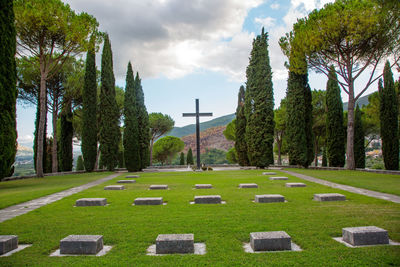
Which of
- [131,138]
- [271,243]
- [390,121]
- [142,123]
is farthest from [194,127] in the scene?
[271,243]

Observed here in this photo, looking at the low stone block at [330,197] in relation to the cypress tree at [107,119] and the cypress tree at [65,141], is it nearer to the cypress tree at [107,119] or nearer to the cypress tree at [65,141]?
the cypress tree at [107,119]

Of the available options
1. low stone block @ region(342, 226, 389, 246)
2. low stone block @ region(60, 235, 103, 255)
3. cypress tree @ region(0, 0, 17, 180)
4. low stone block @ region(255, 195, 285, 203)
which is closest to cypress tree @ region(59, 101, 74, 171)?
cypress tree @ region(0, 0, 17, 180)

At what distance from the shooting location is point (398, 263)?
2.70 meters

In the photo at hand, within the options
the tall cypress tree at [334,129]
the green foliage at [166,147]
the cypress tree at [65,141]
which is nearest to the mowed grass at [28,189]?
the cypress tree at [65,141]

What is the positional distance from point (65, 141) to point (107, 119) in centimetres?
433

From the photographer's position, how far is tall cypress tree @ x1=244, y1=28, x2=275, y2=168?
19844 millimetres

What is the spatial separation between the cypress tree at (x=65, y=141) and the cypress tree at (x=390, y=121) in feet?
79.8

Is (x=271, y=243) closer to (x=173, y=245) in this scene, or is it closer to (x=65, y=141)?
(x=173, y=245)

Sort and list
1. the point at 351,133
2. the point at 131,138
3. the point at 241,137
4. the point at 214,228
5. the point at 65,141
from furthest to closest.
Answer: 1. the point at 241,137
2. the point at 65,141
3. the point at 131,138
4. the point at 351,133
5. the point at 214,228

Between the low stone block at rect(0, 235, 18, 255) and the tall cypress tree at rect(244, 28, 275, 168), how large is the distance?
58.5 feet

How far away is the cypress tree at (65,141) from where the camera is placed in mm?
21938

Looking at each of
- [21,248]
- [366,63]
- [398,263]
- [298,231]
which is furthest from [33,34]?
[366,63]

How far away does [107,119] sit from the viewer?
2128cm

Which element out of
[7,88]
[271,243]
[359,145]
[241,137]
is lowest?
[271,243]
